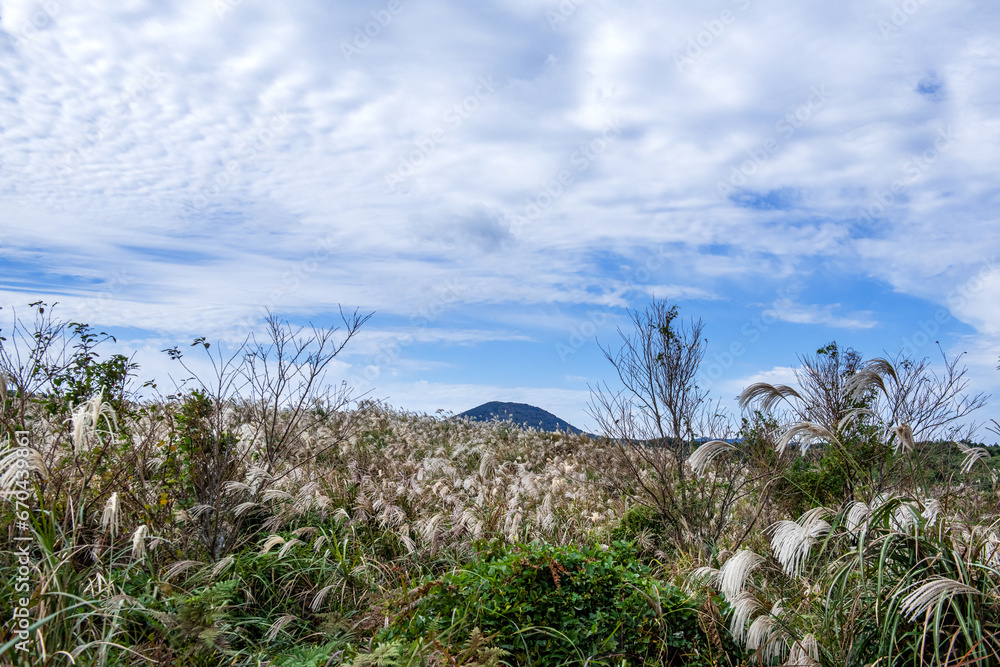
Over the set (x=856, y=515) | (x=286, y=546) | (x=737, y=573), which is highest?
(x=856, y=515)

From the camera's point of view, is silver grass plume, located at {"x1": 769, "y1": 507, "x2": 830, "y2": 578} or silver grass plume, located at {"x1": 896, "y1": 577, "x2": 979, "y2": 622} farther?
silver grass plume, located at {"x1": 769, "y1": 507, "x2": 830, "y2": 578}

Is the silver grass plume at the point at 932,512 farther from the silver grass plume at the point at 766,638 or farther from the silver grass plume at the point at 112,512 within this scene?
the silver grass plume at the point at 112,512

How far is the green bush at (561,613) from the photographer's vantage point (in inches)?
149

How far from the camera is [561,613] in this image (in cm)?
388

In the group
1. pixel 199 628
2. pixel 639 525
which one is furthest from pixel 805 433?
pixel 639 525

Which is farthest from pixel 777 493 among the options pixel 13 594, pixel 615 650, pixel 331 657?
pixel 13 594

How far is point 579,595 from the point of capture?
390 cm

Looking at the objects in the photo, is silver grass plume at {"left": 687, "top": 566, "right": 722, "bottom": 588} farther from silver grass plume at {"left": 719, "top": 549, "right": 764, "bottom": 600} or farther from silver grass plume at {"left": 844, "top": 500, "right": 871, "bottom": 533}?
silver grass plume at {"left": 844, "top": 500, "right": 871, "bottom": 533}

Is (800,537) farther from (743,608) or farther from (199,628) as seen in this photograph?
(199,628)

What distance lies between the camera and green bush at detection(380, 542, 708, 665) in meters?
3.79

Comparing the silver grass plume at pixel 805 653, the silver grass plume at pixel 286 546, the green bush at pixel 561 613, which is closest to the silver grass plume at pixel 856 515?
the silver grass plume at pixel 805 653

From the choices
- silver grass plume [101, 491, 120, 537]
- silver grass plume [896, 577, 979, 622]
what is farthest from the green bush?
silver grass plume [101, 491, 120, 537]

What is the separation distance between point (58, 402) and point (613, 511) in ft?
22.7

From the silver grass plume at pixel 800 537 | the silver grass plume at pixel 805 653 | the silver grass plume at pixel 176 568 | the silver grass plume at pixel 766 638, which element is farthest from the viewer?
the silver grass plume at pixel 176 568
